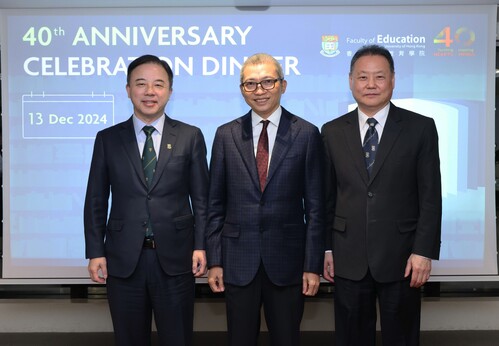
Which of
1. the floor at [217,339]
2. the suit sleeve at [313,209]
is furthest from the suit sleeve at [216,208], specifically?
the floor at [217,339]

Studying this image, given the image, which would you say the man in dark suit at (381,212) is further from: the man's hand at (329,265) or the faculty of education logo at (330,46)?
the faculty of education logo at (330,46)

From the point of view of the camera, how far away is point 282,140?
7.78 ft

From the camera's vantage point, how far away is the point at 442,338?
396 centimetres

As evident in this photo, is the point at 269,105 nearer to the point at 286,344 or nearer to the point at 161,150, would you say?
the point at 161,150

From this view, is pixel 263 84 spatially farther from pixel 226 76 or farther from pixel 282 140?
pixel 226 76

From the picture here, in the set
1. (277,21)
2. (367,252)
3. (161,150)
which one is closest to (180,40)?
(277,21)

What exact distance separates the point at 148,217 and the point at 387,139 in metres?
1.08

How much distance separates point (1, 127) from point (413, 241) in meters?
2.73

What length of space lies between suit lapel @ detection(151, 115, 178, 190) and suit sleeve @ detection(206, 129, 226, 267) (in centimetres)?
21

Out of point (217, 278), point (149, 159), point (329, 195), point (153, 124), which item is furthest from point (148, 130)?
point (329, 195)

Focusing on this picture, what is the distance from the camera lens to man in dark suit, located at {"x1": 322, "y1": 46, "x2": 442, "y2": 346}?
2357 mm

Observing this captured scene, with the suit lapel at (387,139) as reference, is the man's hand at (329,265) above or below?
below

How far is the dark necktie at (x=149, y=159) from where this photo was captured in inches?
95.9

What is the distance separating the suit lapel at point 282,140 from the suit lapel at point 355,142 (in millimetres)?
238
